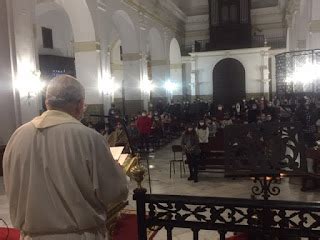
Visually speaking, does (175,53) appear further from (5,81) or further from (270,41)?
(5,81)

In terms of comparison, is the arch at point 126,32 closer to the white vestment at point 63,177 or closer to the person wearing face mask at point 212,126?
the person wearing face mask at point 212,126

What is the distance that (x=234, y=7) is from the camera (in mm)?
29000

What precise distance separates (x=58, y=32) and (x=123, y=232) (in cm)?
1720

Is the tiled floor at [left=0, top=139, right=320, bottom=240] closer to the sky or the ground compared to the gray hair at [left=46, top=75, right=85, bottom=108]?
closer to the ground

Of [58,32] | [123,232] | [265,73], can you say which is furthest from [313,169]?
[265,73]

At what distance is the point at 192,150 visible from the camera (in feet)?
32.2

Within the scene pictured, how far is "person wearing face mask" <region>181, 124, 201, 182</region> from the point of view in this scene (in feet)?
32.2

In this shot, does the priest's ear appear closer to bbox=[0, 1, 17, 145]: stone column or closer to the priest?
the priest

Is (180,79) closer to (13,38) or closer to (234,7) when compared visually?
(234,7)

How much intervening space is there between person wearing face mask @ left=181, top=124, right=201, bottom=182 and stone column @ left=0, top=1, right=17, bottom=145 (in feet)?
15.5

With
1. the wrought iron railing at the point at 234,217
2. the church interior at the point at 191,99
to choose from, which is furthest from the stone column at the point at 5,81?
the wrought iron railing at the point at 234,217

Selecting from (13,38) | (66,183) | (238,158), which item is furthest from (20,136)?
(13,38)

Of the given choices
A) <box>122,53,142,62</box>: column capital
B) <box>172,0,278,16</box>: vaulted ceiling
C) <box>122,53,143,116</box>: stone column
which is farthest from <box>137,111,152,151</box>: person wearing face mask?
<box>172,0,278,16</box>: vaulted ceiling

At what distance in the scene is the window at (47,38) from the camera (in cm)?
1914
